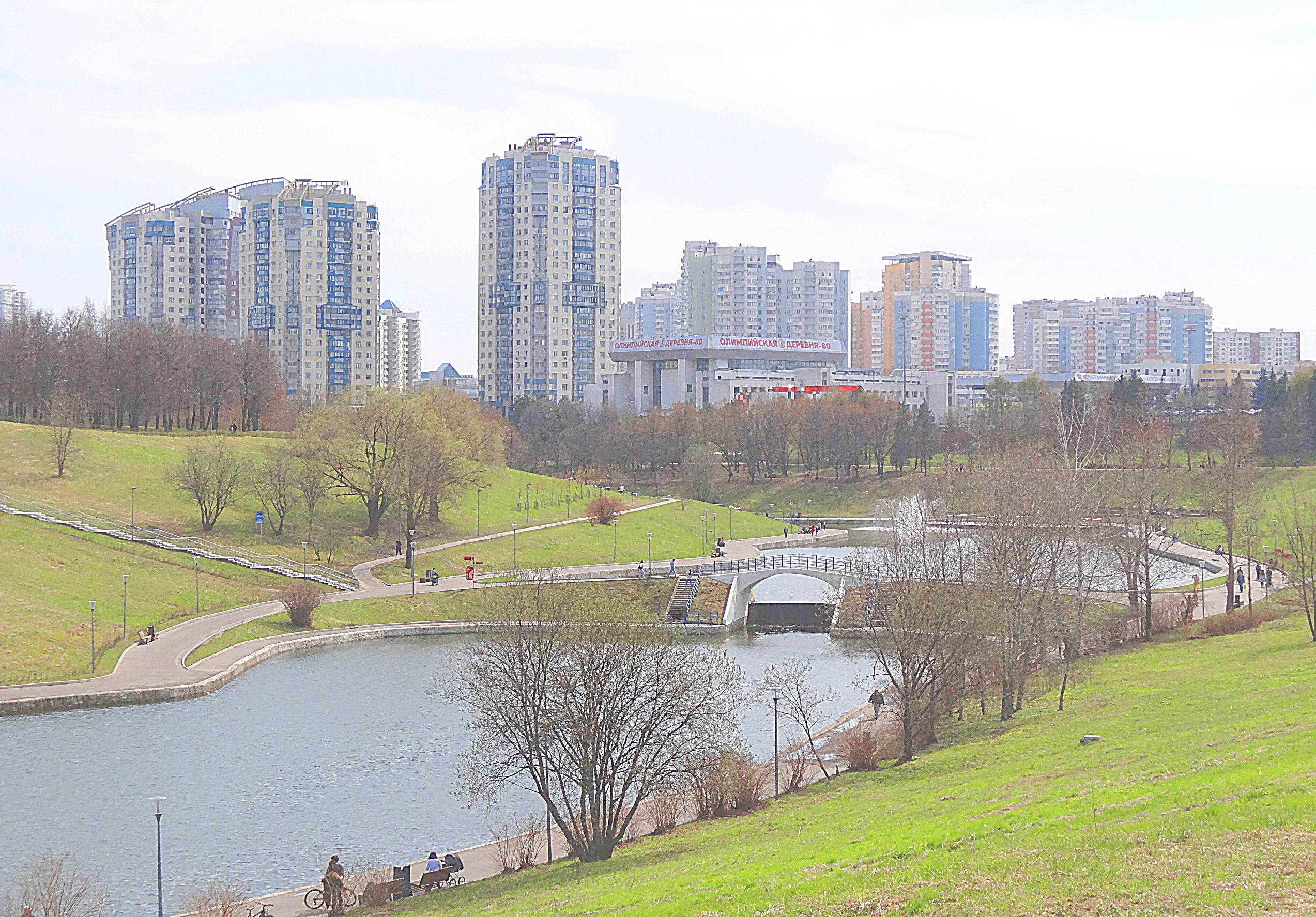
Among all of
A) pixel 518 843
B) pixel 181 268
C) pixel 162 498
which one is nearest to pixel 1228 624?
pixel 518 843

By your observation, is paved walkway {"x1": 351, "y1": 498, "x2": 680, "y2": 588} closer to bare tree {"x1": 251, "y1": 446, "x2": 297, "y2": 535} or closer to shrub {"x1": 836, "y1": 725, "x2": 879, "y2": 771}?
bare tree {"x1": 251, "y1": 446, "x2": 297, "y2": 535}

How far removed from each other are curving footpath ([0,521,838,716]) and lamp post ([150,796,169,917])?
1490 centimetres

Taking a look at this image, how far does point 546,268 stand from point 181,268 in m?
53.3

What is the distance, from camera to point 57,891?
22875mm

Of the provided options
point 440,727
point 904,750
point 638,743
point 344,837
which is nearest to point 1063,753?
point 904,750

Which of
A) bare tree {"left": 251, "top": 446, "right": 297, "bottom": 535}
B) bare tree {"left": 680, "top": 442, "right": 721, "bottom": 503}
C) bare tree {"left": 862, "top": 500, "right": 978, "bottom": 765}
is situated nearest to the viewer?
bare tree {"left": 862, "top": 500, "right": 978, "bottom": 765}

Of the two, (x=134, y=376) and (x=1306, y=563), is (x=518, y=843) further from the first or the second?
(x=134, y=376)

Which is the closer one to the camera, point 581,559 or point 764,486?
point 581,559

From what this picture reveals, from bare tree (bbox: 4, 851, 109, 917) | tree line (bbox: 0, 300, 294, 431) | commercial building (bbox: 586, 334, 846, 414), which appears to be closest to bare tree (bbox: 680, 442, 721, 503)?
tree line (bbox: 0, 300, 294, 431)

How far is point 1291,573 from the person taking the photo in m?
44.0

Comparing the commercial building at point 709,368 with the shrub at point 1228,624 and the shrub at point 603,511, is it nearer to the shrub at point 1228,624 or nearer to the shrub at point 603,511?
the shrub at point 603,511

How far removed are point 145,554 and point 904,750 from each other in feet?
135

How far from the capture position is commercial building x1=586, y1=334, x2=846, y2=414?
525 feet

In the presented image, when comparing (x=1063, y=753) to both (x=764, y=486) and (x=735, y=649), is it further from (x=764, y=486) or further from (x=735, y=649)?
(x=764, y=486)
